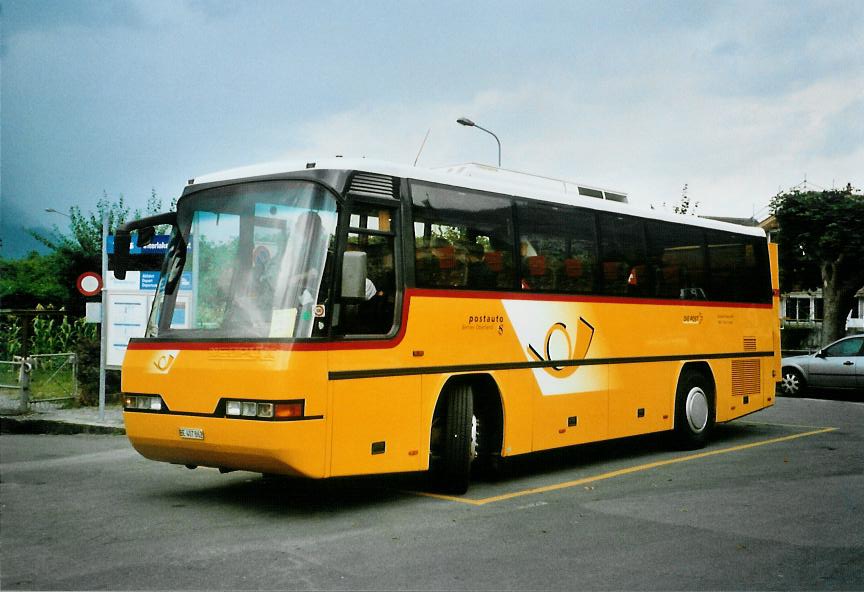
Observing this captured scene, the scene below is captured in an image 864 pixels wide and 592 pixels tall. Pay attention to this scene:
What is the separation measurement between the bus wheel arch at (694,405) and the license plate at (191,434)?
711 centimetres

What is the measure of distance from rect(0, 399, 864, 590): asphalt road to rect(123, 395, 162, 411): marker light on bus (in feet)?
2.96

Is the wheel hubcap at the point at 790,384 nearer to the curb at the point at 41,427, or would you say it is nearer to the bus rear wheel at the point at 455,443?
the bus rear wheel at the point at 455,443

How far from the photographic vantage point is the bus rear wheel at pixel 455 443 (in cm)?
928

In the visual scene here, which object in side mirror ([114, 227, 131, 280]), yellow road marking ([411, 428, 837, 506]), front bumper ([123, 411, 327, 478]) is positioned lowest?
yellow road marking ([411, 428, 837, 506])

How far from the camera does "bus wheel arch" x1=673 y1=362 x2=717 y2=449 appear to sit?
13.1 metres

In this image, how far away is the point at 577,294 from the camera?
1112cm

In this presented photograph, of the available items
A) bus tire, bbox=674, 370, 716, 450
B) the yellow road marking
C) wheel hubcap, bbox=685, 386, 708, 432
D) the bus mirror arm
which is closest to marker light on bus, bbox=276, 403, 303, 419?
the yellow road marking

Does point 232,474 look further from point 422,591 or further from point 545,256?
point 422,591

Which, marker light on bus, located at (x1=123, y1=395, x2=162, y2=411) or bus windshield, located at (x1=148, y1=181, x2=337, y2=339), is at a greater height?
bus windshield, located at (x1=148, y1=181, x2=337, y2=339)

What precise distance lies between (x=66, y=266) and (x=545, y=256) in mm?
27575

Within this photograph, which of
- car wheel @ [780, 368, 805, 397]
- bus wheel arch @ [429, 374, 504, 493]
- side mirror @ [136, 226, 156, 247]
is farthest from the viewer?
car wheel @ [780, 368, 805, 397]

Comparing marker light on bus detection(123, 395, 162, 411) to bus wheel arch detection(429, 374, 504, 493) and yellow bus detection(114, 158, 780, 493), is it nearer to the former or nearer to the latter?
yellow bus detection(114, 158, 780, 493)

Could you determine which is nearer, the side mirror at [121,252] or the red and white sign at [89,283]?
the side mirror at [121,252]

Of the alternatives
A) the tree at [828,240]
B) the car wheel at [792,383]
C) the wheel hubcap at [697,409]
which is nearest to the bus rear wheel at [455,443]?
the wheel hubcap at [697,409]
